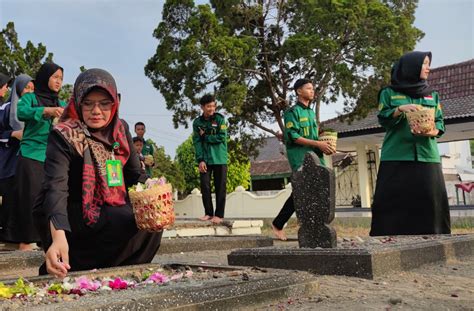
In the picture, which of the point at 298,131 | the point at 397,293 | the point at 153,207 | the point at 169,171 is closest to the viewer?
the point at 153,207

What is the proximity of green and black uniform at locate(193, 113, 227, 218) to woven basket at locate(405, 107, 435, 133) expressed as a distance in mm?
3559

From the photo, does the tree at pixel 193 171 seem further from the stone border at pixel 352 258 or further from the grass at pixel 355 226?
the stone border at pixel 352 258

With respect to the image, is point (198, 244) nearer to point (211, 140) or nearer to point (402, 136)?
point (211, 140)

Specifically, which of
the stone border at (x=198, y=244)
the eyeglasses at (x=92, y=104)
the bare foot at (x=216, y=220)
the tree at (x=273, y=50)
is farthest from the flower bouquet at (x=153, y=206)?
the tree at (x=273, y=50)

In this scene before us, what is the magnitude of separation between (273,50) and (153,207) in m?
16.6

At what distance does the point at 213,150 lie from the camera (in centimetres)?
829

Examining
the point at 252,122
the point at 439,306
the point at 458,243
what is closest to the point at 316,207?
the point at 458,243

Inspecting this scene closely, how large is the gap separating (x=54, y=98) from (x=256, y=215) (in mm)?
15432

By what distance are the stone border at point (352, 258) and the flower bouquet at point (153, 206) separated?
1321mm

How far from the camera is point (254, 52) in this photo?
58.5 feet

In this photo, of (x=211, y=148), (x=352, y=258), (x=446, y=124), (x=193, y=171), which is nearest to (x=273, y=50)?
(x=446, y=124)

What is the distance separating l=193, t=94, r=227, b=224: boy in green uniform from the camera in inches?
325

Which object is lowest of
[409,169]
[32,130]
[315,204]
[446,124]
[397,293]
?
[397,293]

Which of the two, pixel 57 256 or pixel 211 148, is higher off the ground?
pixel 211 148
